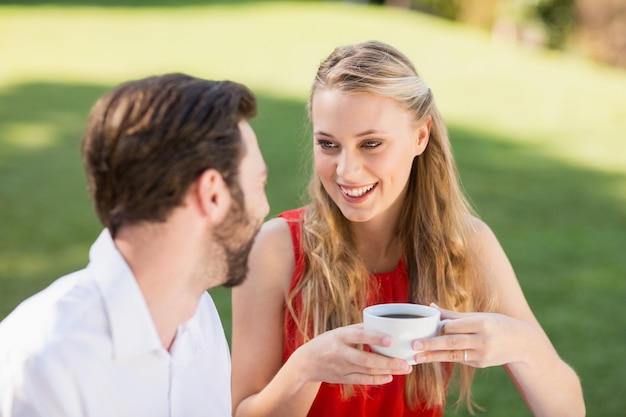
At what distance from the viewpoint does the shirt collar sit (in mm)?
1897

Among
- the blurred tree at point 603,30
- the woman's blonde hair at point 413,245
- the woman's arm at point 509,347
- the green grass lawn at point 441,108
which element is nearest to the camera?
the woman's arm at point 509,347

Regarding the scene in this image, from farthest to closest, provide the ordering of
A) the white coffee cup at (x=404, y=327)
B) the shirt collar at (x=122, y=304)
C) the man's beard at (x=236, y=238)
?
the white coffee cup at (x=404, y=327) < the man's beard at (x=236, y=238) < the shirt collar at (x=122, y=304)

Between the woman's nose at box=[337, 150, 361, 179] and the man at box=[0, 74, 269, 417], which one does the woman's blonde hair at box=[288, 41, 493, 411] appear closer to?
the woman's nose at box=[337, 150, 361, 179]

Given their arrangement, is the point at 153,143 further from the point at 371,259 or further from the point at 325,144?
the point at 371,259

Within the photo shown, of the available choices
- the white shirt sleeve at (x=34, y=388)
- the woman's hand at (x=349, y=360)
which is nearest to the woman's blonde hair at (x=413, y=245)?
the woman's hand at (x=349, y=360)

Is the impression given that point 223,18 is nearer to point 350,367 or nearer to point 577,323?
point 577,323

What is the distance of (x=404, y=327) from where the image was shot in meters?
2.11

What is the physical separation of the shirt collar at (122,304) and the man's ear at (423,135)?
1293mm

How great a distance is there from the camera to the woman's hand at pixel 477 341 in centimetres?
217

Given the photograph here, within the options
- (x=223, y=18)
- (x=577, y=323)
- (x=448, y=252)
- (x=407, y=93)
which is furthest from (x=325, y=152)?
(x=223, y=18)

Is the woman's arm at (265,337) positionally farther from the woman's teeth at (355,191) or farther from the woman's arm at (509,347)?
the woman's arm at (509,347)

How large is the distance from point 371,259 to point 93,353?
4.67 ft

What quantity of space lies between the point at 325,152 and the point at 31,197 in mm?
5381

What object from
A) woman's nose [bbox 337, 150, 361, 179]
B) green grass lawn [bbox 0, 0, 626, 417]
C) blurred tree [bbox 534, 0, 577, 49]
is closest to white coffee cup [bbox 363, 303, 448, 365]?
woman's nose [bbox 337, 150, 361, 179]
